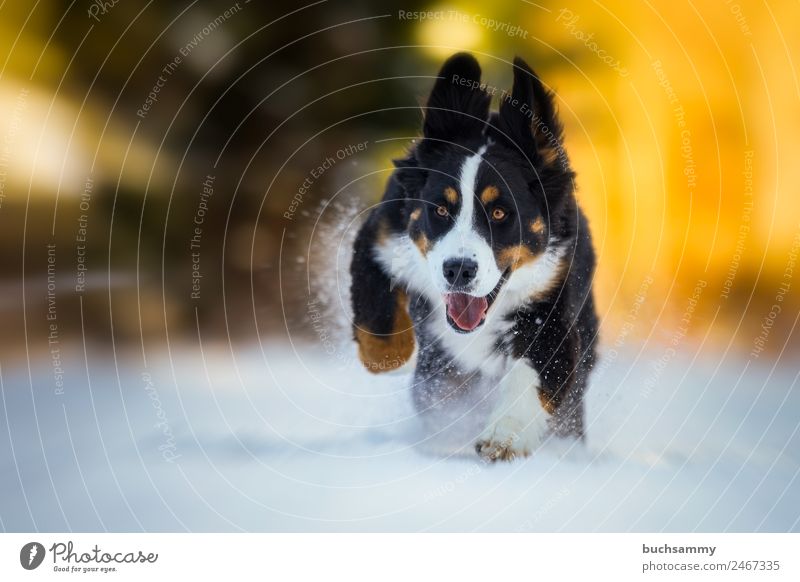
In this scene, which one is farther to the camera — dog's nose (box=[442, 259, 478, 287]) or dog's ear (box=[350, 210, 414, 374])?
dog's ear (box=[350, 210, 414, 374])

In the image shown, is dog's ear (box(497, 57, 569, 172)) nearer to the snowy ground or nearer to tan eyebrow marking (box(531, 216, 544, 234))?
tan eyebrow marking (box(531, 216, 544, 234))

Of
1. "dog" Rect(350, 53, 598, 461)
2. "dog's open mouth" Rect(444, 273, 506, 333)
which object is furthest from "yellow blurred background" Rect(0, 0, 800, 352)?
"dog's open mouth" Rect(444, 273, 506, 333)

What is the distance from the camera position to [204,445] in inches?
110

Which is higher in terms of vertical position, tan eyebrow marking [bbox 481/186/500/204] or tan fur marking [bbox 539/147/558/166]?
tan fur marking [bbox 539/147/558/166]

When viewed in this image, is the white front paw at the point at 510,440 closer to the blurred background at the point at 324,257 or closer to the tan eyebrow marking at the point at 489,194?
the blurred background at the point at 324,257

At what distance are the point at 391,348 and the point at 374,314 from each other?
147 millimetres

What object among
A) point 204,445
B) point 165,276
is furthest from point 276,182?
point 204,445

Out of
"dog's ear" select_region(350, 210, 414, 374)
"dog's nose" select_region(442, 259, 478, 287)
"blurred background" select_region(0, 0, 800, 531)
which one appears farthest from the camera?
"dog's ear" select_region(350, 210, 414, 374)

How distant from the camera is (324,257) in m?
3.02

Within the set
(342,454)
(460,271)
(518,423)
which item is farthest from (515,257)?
(342,454)

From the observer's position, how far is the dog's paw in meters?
2.75

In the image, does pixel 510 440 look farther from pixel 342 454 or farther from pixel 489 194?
pixel 489 194

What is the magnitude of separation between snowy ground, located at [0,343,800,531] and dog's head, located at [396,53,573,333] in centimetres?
57
